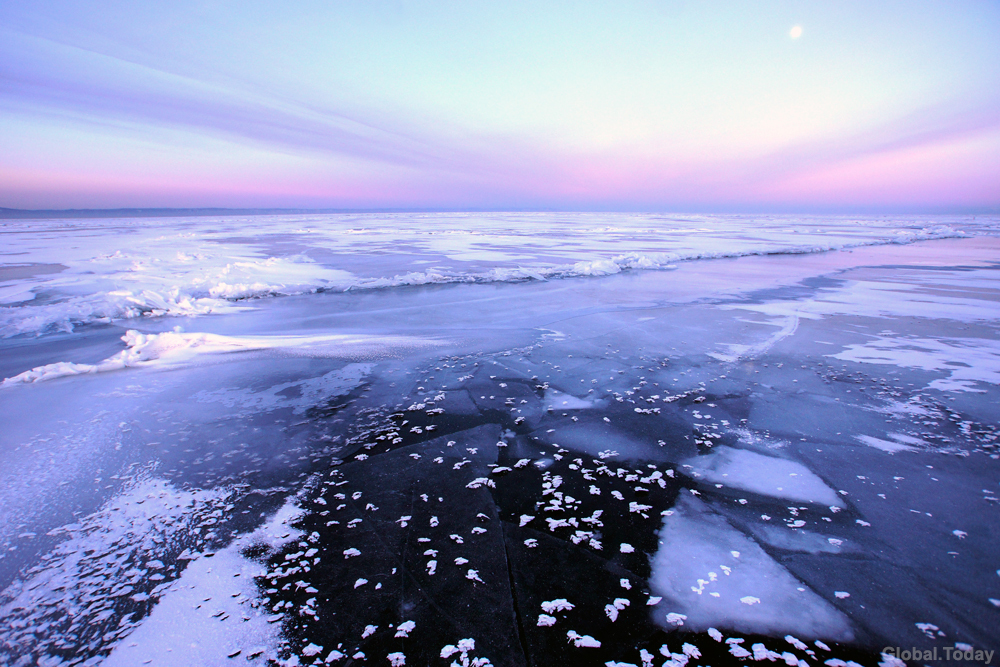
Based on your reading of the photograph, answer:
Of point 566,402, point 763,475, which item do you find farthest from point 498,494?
point 763,475

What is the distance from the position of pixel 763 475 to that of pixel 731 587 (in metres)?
1.13

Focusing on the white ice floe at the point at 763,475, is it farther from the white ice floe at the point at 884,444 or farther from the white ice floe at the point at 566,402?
the white ice floe at the point at 566,402

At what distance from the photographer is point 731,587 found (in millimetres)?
2086

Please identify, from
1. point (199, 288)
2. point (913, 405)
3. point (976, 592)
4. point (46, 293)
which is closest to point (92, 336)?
point (199, 288)

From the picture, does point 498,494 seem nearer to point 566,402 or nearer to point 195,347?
point 566,402

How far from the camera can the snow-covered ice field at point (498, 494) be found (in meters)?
1.88

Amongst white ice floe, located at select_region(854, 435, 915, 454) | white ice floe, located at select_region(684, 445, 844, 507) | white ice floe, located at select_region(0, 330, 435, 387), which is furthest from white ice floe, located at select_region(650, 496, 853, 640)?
white ice floe, located at select_region(0, 330, 435, 387)

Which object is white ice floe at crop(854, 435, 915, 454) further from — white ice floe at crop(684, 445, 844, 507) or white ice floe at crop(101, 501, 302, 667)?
white ice floe at crop(101, 501, 302, 667)

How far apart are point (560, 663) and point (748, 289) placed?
1018 cm

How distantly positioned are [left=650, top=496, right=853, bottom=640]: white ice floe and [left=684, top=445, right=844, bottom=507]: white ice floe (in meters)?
0.50

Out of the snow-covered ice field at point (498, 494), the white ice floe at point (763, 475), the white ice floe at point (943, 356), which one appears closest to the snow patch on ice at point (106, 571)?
the snow-covered ice field at point (498, 494)

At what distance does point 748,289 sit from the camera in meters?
9.95

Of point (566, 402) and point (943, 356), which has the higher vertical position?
point (943, 356)

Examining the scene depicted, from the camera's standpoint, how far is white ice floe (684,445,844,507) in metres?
2.75
